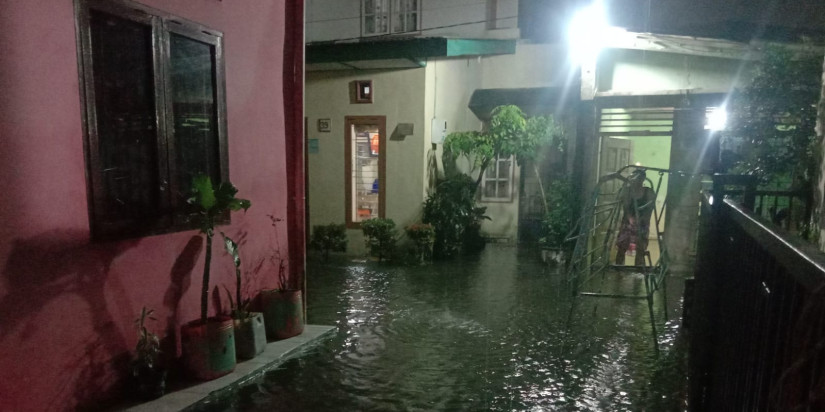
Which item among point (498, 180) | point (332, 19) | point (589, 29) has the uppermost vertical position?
point (332, 19)

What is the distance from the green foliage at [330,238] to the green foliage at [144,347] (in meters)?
6.53

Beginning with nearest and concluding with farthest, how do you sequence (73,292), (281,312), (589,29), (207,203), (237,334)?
(73,292), (207,203), (237,334), (281,312), (589,29)

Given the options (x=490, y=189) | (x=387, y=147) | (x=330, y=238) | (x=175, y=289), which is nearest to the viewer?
(x=175, y=289)

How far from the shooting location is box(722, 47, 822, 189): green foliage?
6488 millimetres

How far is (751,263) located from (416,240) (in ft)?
28.1

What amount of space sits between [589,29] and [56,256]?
315 inches

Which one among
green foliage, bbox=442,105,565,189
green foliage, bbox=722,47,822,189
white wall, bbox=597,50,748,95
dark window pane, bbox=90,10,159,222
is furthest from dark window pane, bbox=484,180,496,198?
dark window pane, bbox=90,10,159,222

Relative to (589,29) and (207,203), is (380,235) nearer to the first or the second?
(589,29)

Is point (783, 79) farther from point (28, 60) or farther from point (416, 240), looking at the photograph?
point (28, 60)

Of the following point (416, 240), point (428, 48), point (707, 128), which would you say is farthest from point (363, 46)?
point (707, 128)

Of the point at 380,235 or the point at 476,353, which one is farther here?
the point at 380,235

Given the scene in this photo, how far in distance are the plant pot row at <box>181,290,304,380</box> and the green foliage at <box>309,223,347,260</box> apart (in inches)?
191

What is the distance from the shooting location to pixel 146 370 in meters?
4.40

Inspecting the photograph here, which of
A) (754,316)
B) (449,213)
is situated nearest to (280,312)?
(754,316)
